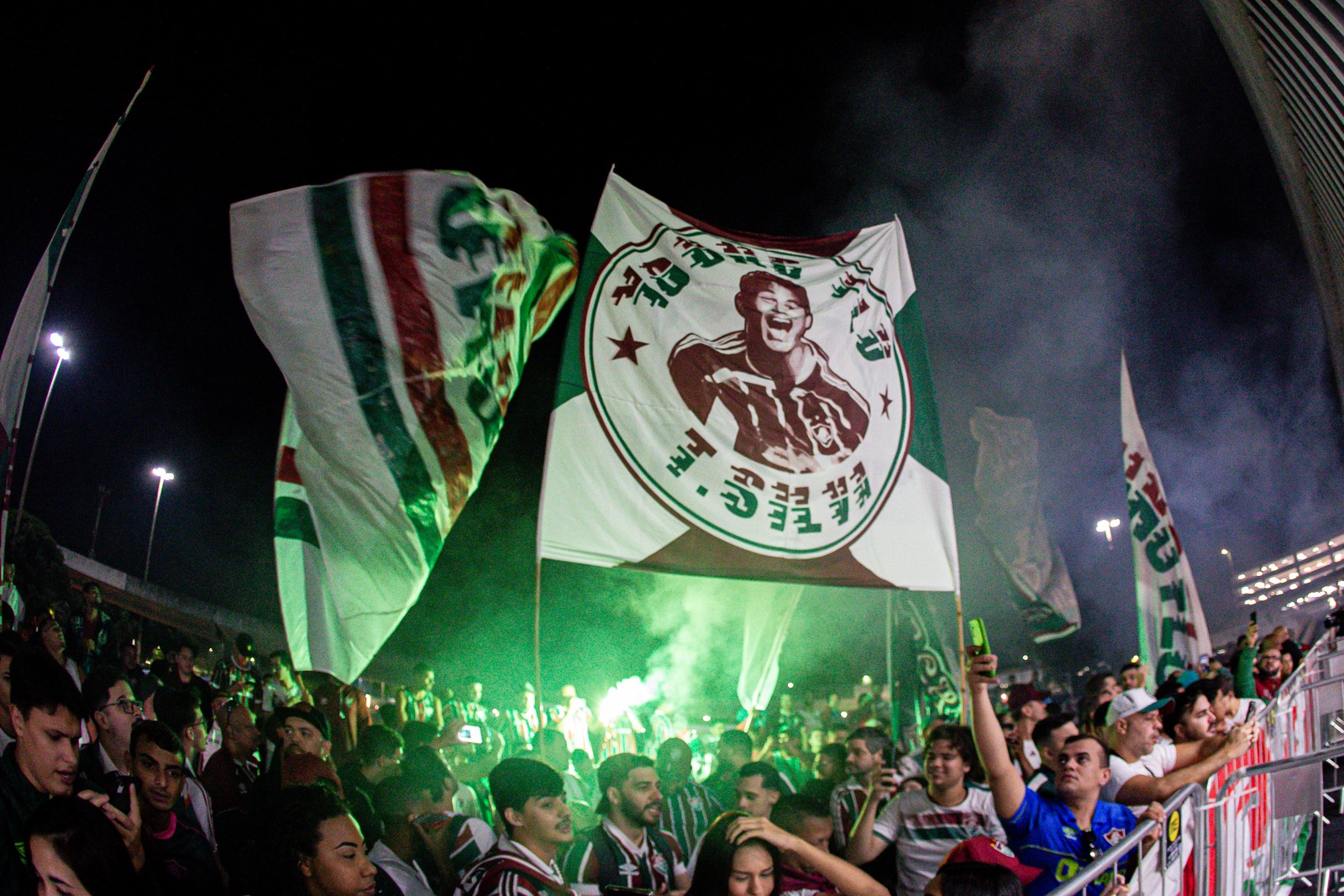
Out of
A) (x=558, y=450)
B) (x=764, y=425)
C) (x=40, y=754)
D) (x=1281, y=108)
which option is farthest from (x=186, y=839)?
(x=1281, y=108)

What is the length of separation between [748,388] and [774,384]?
215mm

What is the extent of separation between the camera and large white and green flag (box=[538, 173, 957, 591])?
4.88 m

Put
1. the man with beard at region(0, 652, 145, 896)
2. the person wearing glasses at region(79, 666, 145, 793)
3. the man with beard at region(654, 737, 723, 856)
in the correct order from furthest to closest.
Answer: the man with beard at region(654, 737, 723, 856) → the person wearing glasses at region(79, 666, 145, 793) → the man with beard at region(0, 652, 145, 896)

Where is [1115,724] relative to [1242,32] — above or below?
below

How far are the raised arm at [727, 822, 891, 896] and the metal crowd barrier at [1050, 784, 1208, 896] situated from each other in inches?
30.5

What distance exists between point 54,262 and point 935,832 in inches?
151

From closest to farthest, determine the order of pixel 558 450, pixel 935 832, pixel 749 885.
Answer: pixel 749 885
pixel 935 832
pixel 558 450

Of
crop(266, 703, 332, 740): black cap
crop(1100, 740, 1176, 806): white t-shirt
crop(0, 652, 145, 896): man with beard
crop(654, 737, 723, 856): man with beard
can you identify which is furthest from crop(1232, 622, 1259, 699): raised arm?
crop(0, 652, 145, 896): man with beard

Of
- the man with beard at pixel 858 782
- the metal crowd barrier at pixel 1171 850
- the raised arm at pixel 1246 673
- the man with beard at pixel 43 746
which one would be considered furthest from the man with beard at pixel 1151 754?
the man with beard at pixel 43 746

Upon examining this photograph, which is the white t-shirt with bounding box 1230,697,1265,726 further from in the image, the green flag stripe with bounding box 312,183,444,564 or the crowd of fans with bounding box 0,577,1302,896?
the green flag stripe with bounding box 312,183,444,564

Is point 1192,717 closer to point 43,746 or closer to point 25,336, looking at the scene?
point 43,746

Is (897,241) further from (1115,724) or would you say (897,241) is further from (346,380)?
(346,380)

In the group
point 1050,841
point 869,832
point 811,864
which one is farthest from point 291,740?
point 1050,841

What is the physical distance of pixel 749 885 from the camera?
9.33 ft
